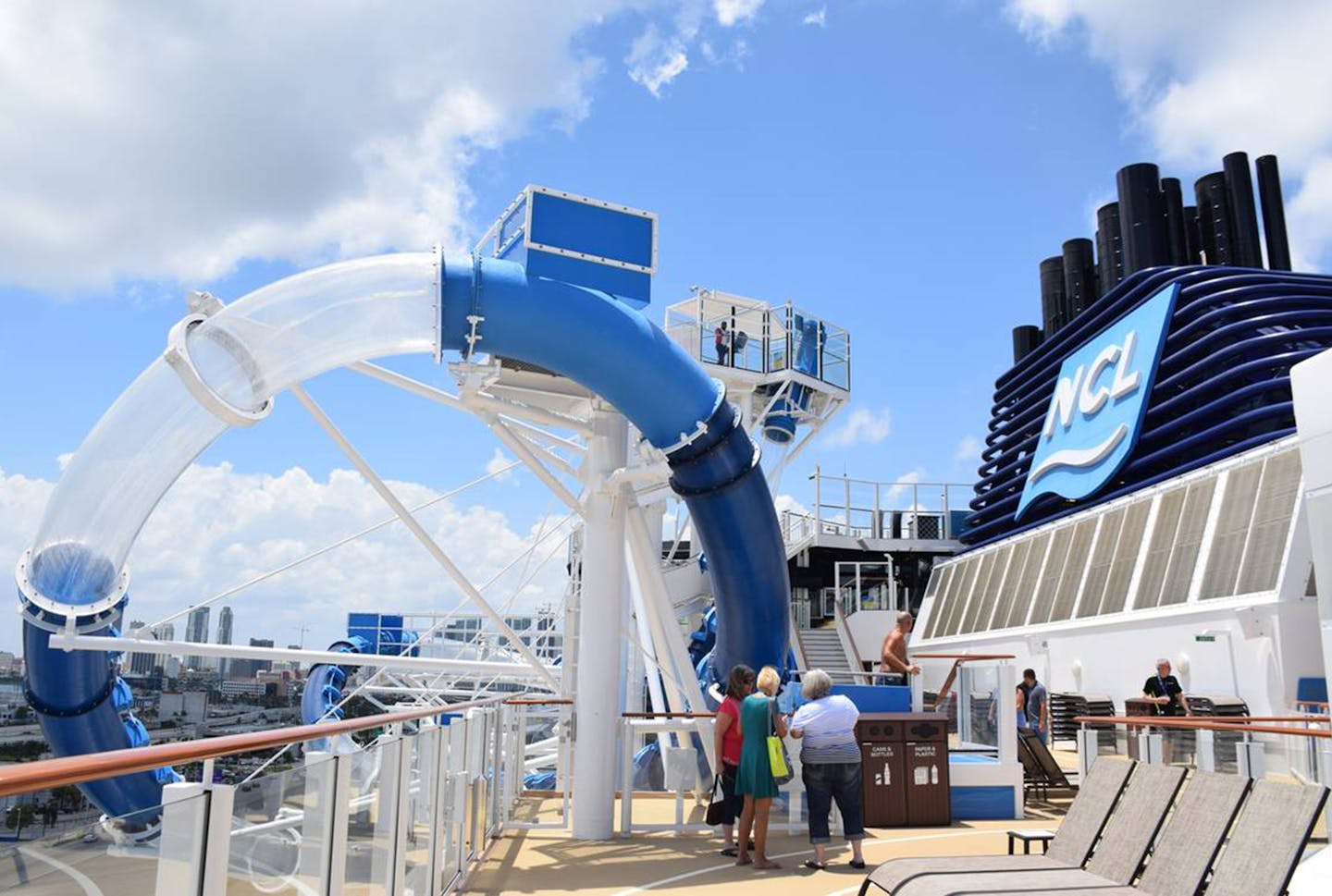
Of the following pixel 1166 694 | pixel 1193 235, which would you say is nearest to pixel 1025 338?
pixel 1193 235

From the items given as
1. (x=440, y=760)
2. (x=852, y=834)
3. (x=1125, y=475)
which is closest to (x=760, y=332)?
(x=1125, y=475)

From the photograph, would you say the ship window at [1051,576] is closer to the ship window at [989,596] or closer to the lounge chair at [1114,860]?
the ship window at [989,596]

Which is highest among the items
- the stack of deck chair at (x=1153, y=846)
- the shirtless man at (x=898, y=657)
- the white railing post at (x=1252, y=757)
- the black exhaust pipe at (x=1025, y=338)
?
the black exhaust pipe at (x=1025, y=338)

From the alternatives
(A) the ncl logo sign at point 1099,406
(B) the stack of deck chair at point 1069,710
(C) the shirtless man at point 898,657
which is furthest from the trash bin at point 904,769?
(A) the ncl logo sign at point 1099,406

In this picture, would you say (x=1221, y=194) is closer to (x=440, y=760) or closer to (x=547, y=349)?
(x=547, y=349)

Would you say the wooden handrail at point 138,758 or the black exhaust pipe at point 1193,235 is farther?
the black exhaust pipe at point 1193,235

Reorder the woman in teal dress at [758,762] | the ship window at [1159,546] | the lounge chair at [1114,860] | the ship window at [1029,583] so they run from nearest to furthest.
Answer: the lounge chair at [1114,860], the woman in teal dress at [758,762], the ship window at [1159,546], the ship window at [1029,583]

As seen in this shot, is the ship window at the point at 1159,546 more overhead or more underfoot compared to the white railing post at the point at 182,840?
more overhead

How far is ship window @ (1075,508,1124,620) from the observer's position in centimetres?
1844

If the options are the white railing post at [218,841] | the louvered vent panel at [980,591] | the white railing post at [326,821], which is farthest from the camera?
the louvered vent panel at [980,591]

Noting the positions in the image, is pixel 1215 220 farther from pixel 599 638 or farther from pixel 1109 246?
pixel 599 638

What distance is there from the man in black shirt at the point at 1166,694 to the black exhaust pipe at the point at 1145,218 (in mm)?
18326

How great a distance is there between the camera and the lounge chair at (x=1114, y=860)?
439cm

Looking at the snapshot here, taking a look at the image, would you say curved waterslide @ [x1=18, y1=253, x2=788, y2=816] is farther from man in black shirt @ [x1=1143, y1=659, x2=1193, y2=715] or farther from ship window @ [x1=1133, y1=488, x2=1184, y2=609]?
ship window @ [x1=1133, y1=488, x2=1184, y2=609]
